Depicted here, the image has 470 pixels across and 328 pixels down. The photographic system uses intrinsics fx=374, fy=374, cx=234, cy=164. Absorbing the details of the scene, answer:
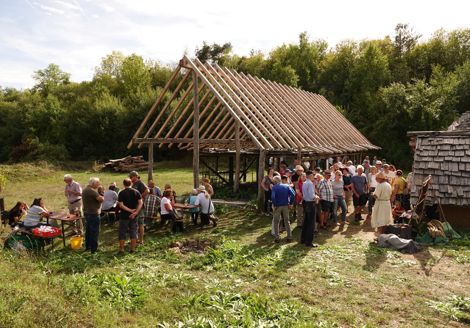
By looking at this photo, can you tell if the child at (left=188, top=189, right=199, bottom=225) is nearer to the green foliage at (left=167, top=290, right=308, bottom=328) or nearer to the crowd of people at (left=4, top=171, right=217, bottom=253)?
the crowd of people at (left=4, top=171, right=217, bottom=253)

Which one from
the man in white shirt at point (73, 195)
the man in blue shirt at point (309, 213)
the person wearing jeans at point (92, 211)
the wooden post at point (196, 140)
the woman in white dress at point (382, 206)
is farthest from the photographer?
the wooden post at point (196, 140)

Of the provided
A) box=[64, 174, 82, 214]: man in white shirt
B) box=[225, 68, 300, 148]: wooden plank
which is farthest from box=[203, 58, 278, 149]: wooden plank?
box=[64, 174, 82, 214]: man in white shirt

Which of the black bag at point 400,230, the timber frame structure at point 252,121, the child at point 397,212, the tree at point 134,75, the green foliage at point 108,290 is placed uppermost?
the tree at point 134,75

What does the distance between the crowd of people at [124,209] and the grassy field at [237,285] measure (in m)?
0.52

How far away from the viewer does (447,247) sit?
904cm

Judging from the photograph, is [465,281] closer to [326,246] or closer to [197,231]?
[326,246]

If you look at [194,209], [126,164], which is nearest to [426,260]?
[194,209]

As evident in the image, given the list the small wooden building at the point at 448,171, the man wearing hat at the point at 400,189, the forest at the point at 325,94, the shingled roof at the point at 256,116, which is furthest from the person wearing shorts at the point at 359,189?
the forest at the point at 325,94

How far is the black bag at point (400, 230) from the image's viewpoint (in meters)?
9.55

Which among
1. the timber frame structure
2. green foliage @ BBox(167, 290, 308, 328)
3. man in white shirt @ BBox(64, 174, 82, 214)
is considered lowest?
green foliage @ BBox(167, 290, 308, 328)

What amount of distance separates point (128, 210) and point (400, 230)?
22.2ft

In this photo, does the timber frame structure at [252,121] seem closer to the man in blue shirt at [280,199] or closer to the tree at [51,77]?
the man in blue shirt at [280,199]

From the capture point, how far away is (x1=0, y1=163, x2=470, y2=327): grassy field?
5.30 m

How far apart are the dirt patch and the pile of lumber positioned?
19772mm
